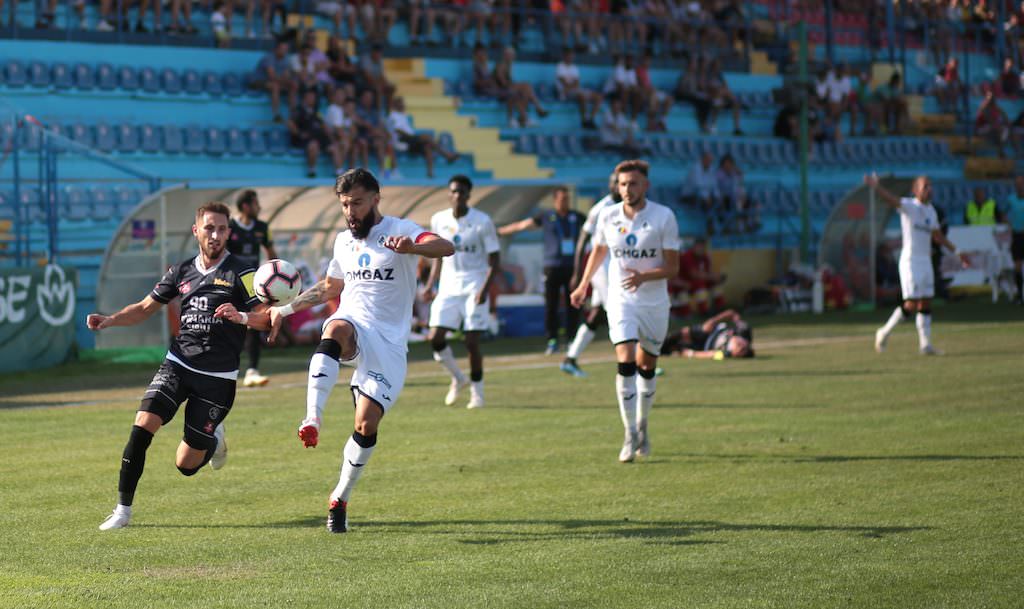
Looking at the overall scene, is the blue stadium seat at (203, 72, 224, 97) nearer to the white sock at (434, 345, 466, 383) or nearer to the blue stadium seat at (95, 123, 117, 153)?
the blue stadium seat at (95, 123, 117, 153)

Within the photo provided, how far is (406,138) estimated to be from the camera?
29.7 metres

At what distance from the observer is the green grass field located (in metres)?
7.50

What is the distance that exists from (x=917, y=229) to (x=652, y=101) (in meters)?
15.1

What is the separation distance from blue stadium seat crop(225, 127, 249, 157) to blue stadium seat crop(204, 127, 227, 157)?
0.34 feet

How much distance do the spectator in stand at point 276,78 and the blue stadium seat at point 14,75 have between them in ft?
14.0

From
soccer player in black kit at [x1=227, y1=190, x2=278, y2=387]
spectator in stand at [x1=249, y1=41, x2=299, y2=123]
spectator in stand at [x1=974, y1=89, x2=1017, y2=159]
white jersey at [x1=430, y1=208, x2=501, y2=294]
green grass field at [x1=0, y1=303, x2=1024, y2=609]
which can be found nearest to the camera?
green grass field at [x1=0, y1=303, x2=1024, y2=609]

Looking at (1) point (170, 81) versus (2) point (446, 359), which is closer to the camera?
(2) point (446, 359)

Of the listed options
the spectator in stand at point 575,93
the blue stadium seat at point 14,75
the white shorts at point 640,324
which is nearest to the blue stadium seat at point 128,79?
the blue stadium seat at point 14,75

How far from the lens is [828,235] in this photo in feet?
107

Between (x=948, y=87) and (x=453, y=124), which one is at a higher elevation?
(x=948, y=87)

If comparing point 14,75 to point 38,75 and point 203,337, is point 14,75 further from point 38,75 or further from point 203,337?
point 203,337

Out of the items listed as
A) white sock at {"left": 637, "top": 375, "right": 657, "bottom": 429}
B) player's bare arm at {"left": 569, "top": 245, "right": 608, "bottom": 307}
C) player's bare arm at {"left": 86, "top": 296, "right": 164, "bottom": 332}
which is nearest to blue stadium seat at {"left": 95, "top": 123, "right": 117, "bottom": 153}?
player's bare arm at {"left": 569, "top": 245, "right": 608, "bottom": 307}

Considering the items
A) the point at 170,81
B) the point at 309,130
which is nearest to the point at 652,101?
the point at 309,130

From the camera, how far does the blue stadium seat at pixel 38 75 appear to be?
1000 inches
